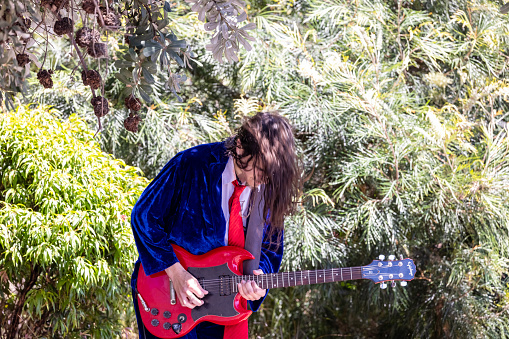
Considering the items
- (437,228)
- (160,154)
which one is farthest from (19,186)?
(437,228)

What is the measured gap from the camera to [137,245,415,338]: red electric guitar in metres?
1.66

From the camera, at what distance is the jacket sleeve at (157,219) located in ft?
5.26

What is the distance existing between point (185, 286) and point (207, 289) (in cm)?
8

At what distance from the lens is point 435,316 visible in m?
3.06

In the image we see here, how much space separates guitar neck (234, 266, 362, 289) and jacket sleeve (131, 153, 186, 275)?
27 centimetres

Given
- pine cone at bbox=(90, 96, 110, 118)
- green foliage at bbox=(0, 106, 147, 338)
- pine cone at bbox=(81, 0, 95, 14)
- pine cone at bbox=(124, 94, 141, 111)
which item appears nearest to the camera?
pine cone at bbox=(81, 0, 95, 14)

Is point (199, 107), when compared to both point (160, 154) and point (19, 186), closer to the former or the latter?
point (160, 154)

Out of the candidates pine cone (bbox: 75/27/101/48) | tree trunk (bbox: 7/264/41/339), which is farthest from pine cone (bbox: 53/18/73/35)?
tree trunk (bbox: 7/264/41/339)

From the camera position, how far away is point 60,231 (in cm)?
220

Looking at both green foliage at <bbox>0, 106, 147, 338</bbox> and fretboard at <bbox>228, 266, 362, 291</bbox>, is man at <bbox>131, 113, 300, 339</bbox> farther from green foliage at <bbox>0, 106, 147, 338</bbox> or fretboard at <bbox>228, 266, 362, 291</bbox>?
green foliage at <bbox>0, 106, 147, 338</bbox>

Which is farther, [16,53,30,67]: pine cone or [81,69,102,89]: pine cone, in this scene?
[16,53,30,67]: pine cone

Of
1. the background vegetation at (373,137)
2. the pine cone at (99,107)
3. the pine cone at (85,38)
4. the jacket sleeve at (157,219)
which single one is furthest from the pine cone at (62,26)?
the background vegetation at (373,137)

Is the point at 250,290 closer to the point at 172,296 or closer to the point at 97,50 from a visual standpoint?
the point at 172,296

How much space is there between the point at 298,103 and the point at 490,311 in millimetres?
1533
